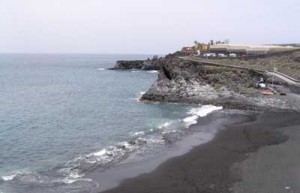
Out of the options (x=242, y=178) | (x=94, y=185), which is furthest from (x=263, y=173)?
(x=94, y=185)

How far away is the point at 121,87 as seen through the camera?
8769 cm

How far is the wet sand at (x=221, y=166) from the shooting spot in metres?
26.4

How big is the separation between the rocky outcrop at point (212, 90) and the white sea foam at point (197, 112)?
1827 millimetres

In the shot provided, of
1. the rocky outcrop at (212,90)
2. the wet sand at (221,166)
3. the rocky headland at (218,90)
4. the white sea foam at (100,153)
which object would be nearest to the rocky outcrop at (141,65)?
the rocky headland at (218,90)

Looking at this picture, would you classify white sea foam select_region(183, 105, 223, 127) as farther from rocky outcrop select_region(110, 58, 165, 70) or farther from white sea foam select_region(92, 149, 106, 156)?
rocky outcrop select_region(110, 58, 165, 70)

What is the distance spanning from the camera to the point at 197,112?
2154 inches

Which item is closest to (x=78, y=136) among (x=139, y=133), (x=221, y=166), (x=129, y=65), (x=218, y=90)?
(x=139, y=133)

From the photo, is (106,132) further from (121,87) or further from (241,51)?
(241,51)

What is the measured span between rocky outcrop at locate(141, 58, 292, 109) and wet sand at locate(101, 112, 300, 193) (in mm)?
14050

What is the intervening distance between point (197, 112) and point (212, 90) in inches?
494

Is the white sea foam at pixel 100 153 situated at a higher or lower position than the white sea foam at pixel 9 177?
lower

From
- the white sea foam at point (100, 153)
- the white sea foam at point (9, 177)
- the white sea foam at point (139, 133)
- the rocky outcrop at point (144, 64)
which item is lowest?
the white sea foam at point (139, 133)

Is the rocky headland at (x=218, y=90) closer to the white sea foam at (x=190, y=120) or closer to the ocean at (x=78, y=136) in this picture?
the ocean at (x=78, y=136)

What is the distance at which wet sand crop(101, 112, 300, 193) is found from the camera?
2639 cm
